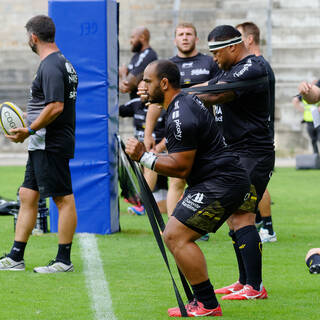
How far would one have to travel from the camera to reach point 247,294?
6.55 m

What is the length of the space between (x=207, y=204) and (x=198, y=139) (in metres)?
0.44

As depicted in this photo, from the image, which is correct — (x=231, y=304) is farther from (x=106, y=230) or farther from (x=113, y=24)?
(x=113, y=24)

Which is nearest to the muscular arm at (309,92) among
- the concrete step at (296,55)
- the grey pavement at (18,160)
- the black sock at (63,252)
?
the black sock at (63,252)

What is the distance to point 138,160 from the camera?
581 centimetres

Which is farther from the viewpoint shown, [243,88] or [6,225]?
[6,225]

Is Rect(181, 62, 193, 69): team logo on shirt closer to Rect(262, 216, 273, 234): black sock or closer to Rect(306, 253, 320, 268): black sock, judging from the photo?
Rect(262, 216, 273, 234): black sock

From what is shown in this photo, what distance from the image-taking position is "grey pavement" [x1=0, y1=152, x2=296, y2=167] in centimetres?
2109

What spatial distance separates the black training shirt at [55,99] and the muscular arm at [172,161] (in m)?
1.91

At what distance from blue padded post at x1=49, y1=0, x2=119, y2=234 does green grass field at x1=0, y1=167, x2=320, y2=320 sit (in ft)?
1.10

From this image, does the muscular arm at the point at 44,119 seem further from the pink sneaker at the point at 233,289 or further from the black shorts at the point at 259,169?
the pink sneaker at the point at 233,289

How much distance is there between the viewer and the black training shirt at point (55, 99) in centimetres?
752

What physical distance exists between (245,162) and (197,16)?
20.0 m

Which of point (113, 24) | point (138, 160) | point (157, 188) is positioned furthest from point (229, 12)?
point (138, 160)

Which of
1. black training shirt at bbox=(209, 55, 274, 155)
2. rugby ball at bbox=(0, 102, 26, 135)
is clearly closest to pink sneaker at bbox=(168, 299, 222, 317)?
black training shirt at bbox=(209, 55, 274, 155)
